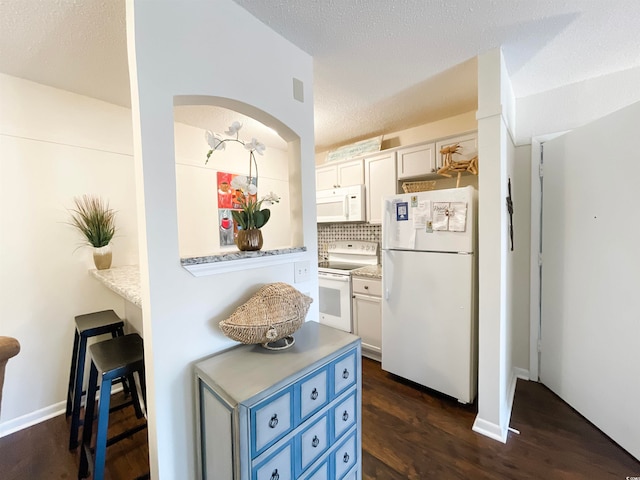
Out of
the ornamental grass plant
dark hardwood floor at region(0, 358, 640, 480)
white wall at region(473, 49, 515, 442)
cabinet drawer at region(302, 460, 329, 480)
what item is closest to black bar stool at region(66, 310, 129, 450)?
dark hardwood floor at region(0, 358, 640, 480)

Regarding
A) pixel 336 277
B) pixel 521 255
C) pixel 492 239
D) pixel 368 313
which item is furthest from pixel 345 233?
pixel 492 239

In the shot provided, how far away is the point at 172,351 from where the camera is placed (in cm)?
112

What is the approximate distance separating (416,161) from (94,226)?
293cm

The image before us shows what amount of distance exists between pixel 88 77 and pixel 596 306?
3866 millimetres

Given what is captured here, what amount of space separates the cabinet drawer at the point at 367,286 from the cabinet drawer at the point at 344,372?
1348mm

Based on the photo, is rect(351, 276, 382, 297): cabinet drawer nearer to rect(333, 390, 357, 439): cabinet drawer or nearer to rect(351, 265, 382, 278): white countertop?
rect(351, 265, 382, 278): white countertop

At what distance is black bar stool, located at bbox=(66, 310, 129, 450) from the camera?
5.49 ft

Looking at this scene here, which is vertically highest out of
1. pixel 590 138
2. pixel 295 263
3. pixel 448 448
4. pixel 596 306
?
pixel 590 138

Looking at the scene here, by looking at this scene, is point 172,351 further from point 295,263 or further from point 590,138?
point 590,138

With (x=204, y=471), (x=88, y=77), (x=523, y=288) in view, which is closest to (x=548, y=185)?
(x=523, y=288)

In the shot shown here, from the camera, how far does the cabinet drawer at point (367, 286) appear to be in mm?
2619

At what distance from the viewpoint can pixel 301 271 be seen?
1.62 metres

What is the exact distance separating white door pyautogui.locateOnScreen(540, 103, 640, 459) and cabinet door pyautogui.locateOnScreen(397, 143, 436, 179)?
912 mm

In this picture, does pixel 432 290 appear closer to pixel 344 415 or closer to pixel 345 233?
pixel 344 415
